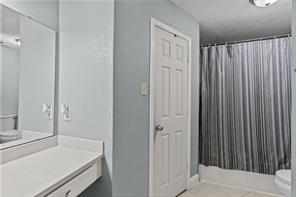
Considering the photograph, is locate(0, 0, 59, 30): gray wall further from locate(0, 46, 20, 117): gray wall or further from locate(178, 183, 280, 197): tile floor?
locate(178, 183, 280, 197): tile floor

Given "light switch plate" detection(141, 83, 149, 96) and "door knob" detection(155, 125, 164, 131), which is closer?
"light switch plate" detection(141, 83, 149, 96)

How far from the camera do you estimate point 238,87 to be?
2992 millimetres

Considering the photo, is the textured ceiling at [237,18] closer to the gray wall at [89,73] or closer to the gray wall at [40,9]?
the gray wall at [89,73]

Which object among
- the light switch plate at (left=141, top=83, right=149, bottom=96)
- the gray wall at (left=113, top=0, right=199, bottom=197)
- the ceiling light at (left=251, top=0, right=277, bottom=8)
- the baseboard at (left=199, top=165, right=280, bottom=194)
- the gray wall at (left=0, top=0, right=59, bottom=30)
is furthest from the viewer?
the baseboard at (left=199, top=165, right=280, bottom=194)

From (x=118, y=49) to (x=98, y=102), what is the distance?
46 cm

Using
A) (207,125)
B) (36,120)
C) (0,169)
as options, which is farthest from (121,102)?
(207,125)

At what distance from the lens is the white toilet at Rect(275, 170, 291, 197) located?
2.13 m

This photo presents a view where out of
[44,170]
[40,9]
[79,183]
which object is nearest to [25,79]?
[40,9]

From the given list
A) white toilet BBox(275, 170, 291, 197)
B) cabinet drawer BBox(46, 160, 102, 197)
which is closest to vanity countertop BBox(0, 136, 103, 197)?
cabinet drawer BBox(46, 160, 102, 197)

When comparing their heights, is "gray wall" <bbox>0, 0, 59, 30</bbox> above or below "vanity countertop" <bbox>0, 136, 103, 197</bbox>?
above

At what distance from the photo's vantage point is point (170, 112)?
8.25ft

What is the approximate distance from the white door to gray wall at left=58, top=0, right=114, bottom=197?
0.64m

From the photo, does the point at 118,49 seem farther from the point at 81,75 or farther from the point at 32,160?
the point at 32,160

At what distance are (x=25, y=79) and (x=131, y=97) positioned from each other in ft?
2.83
